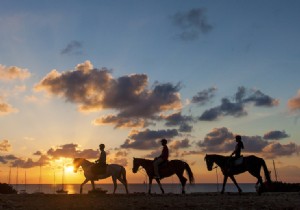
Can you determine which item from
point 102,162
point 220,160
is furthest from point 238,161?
point 102,162

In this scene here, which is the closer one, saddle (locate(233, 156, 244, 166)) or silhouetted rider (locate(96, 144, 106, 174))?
saddle (locate(233, 156, 244, 166))

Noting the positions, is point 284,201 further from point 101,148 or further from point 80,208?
point 101,148

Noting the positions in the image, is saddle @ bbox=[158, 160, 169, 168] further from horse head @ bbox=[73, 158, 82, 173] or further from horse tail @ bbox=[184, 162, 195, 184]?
horse head @ bbox=[73, 158, 82, 173]

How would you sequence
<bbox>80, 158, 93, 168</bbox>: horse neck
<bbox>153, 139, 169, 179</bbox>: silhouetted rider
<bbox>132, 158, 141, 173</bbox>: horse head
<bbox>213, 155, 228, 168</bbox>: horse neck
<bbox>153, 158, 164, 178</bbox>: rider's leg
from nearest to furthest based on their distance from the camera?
<bbox>213, 155, 228, 168</bbox>: horse neck → <bbox>80, 158, 93, 168</bbox>: horse neck → <bbox>153, 139, 169, 179</bbox>: silhouetted rider → <bbox>153, 158, 164, 178</bbox>: rider's leg → <bbox>132, 158, 141, 173</bbox>: horse head

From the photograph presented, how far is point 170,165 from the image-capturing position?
88.3 ft

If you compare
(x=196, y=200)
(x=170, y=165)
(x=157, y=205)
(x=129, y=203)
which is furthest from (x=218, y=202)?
(x=170, y=165)

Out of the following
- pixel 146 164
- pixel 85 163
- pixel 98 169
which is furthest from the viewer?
pixel 146 164

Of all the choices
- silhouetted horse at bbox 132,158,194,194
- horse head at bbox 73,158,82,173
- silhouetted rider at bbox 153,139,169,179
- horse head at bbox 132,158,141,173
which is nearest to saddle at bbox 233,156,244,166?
silhouetted horse at bbox 132,158,194,194

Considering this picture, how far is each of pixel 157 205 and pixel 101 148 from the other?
950 cm

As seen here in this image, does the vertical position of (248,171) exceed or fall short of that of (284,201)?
it exceeds it

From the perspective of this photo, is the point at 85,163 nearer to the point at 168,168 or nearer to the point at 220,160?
the point at 168,168

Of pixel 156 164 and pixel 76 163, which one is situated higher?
pixel 76 163

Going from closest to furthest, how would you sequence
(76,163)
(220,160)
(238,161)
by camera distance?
(238,161) → (220,160) → (76,163)

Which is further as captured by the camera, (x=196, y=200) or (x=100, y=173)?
(x=100, y=173)
